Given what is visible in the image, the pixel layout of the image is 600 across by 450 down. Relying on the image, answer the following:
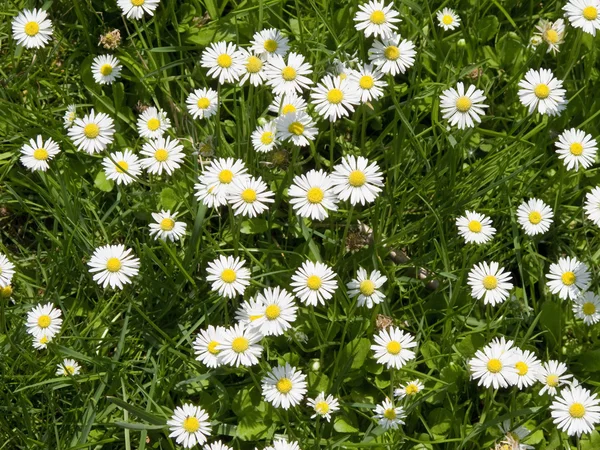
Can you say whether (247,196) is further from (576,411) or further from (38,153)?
(576,411)

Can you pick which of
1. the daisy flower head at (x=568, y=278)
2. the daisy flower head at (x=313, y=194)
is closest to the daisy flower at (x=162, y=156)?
the daisy flower head at (x=313, y=194)

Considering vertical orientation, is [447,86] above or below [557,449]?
above

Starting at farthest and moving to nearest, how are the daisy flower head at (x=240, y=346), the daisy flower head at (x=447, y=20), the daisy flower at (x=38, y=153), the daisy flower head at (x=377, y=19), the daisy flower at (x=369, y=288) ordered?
the daisy flower head at (x=447, y=20), the daisy flower at (x=38, y=153), the daisy flower head at (x=377, y=19), the daisy flower at (x=369, y=288), the daisy flower head at (x=240, y=346)

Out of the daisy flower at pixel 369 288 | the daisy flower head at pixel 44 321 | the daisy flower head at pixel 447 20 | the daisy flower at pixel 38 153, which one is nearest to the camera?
the daisy flower at pixel 369 288

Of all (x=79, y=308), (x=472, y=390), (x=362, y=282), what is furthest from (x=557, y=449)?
(x=79, y=308)

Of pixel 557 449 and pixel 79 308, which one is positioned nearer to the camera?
pixel 557 449

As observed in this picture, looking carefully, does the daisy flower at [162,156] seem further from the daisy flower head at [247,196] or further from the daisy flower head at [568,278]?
the daisy flower head at [568,278]

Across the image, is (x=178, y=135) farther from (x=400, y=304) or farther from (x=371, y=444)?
(x=371, y=444)
